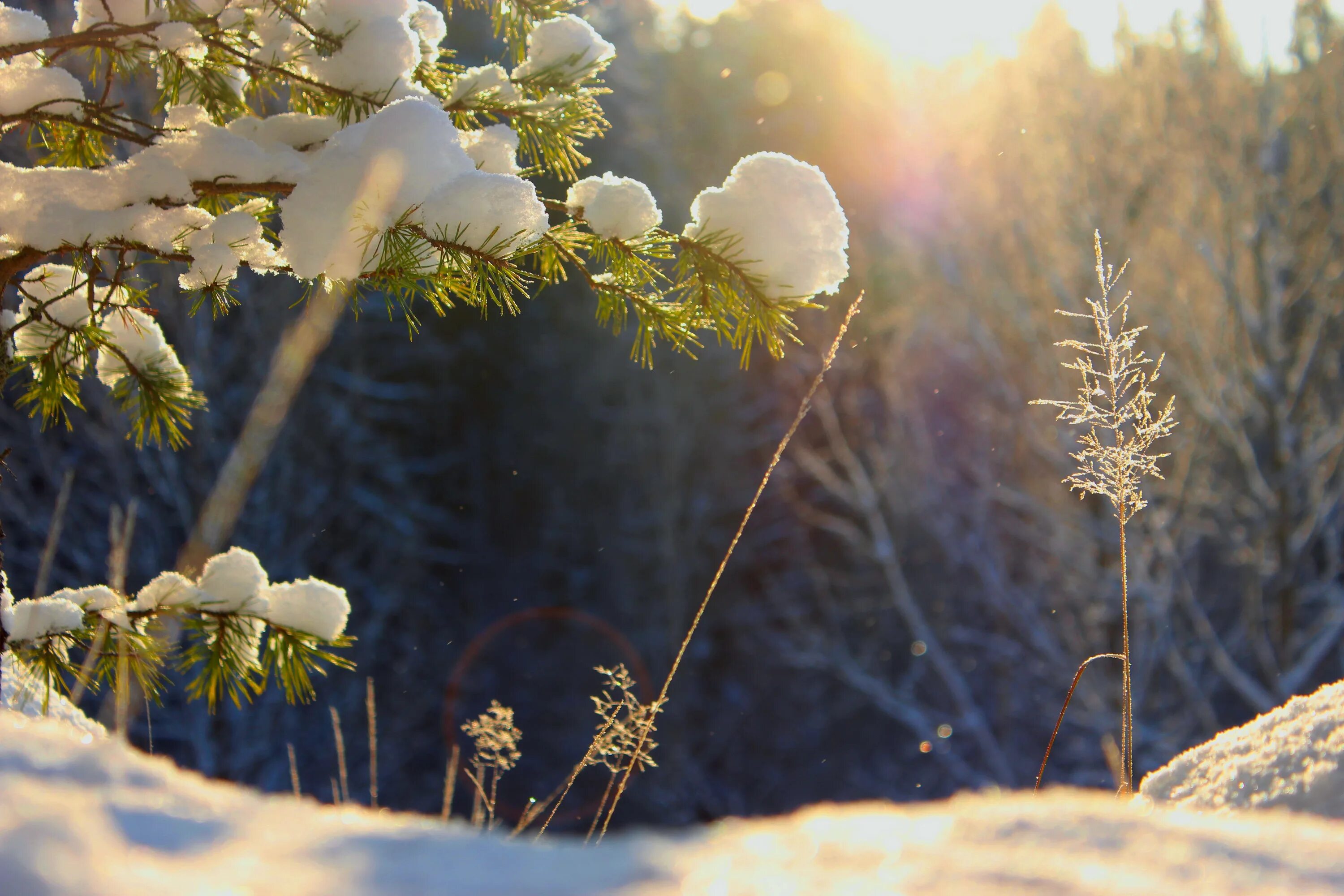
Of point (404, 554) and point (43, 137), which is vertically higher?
point (43, 137)

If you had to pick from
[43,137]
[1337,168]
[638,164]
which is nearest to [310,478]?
[638,164]

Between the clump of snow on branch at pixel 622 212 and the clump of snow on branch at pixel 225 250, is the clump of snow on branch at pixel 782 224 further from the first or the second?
the clump of snow on branch at pixel 225 250

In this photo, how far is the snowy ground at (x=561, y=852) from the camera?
545 millimetres

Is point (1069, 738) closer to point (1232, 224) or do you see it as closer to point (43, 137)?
point (1232, 224)

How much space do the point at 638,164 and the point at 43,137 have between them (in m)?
10.2

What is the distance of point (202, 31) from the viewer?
1.83 meters

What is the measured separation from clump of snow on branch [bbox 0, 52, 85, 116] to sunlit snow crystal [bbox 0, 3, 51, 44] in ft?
0.13

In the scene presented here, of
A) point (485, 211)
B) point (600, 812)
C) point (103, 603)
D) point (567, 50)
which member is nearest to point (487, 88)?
point (567, 50)

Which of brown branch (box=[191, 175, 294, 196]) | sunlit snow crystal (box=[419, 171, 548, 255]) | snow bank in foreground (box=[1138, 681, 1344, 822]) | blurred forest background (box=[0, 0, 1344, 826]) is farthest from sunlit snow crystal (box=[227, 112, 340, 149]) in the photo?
blurred forest background (box=[0, 0, 1344, 826])

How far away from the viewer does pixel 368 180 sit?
1454 mm

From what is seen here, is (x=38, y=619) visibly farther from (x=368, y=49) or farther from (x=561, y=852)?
(x=561, y=852)

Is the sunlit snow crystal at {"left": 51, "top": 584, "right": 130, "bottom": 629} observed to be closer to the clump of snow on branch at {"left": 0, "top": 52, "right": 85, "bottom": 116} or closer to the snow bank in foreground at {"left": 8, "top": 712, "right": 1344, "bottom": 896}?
the clump of snow on branch at {"left": 0, "top": 52, "right": 85, "bottom": 116}

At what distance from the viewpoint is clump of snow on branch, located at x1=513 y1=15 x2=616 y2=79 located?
79.7 inches

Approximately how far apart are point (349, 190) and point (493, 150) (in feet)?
1.40
